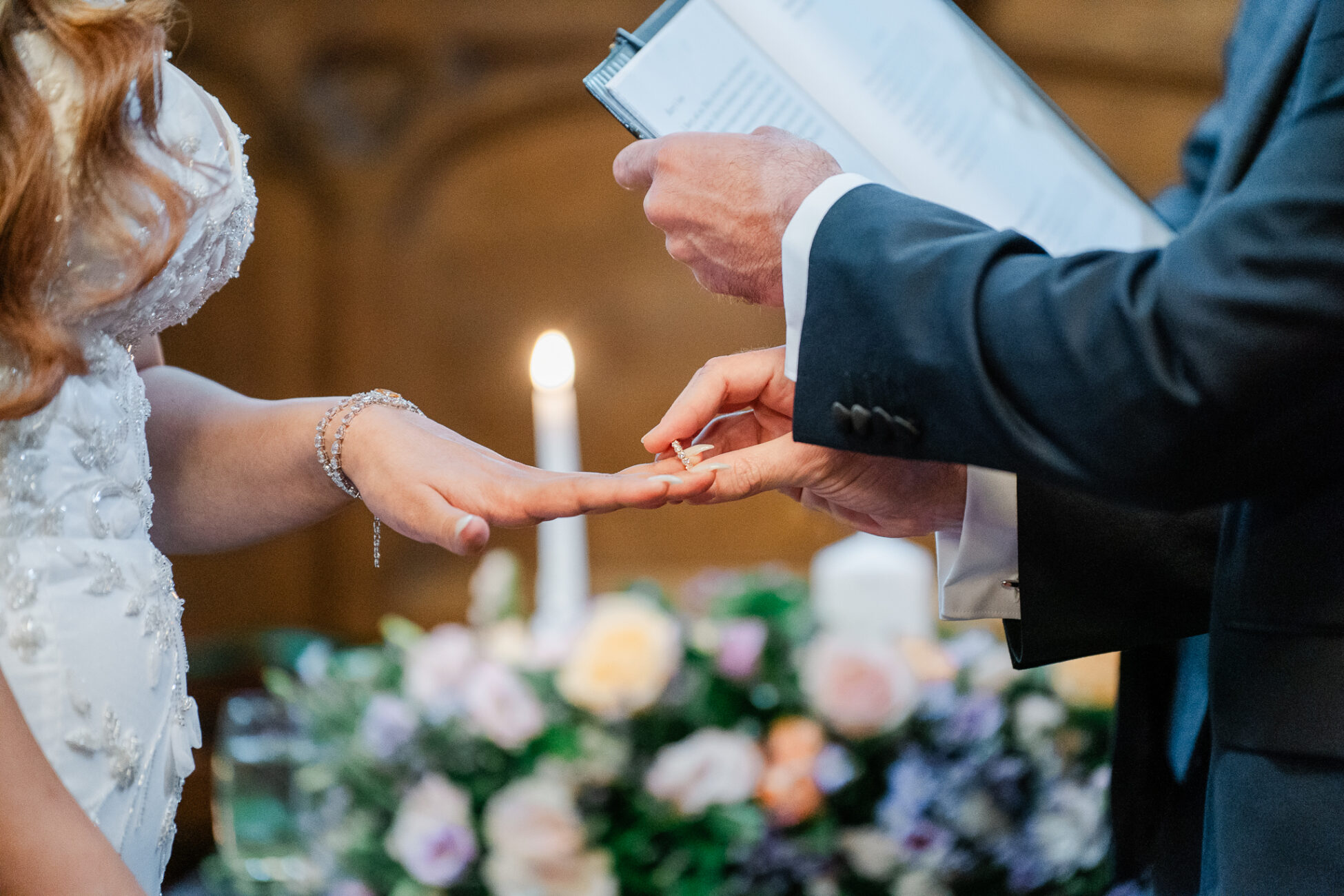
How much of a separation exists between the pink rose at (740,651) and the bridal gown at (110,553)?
23.9 inches

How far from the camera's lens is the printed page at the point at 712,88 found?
0.96 meters

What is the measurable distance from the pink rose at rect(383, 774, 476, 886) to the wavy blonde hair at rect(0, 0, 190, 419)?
647 mm

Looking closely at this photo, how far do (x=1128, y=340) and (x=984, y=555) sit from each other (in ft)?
1.43

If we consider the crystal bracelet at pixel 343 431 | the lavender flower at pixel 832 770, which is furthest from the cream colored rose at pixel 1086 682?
the crystal bracelet at pixel 343 431

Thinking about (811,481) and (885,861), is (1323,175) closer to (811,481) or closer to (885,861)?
(811,481)

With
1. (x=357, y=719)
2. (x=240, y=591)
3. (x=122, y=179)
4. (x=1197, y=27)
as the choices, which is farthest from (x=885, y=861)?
(x=1197, y=27)

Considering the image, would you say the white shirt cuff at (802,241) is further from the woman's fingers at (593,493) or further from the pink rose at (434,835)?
the pink rose at (434,835)

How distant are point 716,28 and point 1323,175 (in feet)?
1.70

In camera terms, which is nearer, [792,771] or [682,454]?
[682,454]

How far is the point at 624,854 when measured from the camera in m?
1.29

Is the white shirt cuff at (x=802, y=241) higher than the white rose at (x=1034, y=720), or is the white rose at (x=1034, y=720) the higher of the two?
the white shirt cuff at (x=802, y=241)

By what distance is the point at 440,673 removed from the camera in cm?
134

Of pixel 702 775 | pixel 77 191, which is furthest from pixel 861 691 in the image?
pixel 77 191

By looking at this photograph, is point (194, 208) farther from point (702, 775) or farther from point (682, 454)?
point (702, 775)
